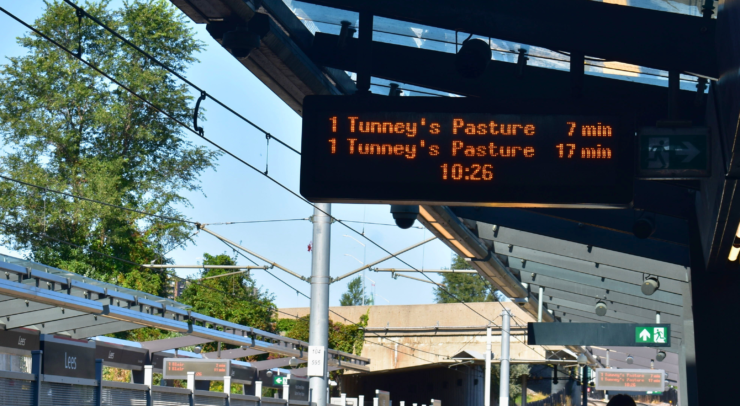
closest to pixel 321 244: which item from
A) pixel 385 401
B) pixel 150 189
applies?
pixel 385 401

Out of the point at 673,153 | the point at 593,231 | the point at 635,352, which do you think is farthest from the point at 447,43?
the point at 635,352

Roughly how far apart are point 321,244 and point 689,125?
362 inches

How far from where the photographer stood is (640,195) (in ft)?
31.1

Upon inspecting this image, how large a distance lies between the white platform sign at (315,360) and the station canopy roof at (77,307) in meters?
4.15

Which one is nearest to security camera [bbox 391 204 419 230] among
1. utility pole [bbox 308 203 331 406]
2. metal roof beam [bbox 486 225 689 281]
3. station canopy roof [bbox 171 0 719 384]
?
station canopy roof [bbox 171 0 719 384]

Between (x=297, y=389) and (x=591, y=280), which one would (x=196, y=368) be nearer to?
(x=297, y=389)

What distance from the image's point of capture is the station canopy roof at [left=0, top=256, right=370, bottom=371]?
14492 mm

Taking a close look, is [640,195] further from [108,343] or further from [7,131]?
[7,131]

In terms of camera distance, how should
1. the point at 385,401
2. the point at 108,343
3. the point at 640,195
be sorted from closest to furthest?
the point at 640,195
the point at 108,343
the point at 385,401

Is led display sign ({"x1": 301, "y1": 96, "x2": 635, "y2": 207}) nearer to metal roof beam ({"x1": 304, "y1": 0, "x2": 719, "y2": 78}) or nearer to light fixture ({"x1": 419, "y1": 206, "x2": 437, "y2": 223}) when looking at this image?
metal roof beam ({"x1": 304, "y1": 0, "x2": 719, "y2": 78})

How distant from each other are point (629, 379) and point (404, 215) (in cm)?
1982

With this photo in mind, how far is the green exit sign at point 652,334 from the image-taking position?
1621 centimetres

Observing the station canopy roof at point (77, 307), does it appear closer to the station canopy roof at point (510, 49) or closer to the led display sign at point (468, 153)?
the station canopy roof at point (510, 49)

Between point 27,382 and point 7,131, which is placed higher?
point 7,131
